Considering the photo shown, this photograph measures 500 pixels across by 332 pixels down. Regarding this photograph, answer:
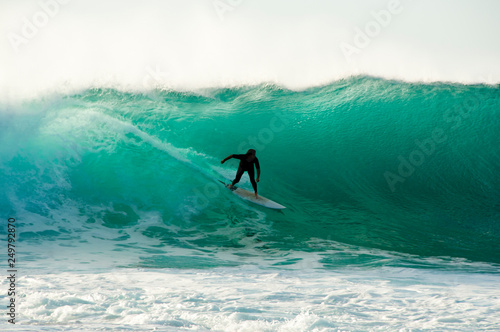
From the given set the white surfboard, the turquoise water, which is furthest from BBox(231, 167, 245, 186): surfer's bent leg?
the turquoise water

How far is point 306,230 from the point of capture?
21.5 feet

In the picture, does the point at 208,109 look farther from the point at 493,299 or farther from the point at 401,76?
the point at 493,299

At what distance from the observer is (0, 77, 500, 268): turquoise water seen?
6500mm

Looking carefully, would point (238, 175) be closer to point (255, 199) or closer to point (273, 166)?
point (255, 199)

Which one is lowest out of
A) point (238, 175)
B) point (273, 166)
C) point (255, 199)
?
point (255, 199)

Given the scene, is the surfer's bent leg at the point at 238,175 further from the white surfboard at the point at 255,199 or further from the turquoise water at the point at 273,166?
the turquoise water at the point at 273,166

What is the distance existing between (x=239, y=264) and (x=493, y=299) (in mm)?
2684

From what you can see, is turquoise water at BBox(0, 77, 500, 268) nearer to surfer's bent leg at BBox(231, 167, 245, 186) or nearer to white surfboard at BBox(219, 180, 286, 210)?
white surfboard at BBox(219, 180, 286, 210)

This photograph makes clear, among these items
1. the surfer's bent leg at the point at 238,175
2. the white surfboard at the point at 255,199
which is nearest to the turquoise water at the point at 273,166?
the white surfboard at the point at 255,199

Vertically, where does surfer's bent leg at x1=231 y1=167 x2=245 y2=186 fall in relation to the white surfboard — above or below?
above

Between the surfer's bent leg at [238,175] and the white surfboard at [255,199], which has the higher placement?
the surfer's bent leg at [238,175]

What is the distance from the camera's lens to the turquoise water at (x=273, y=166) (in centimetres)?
650

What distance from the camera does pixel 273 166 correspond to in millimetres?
8320

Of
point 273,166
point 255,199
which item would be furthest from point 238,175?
point 273,166
